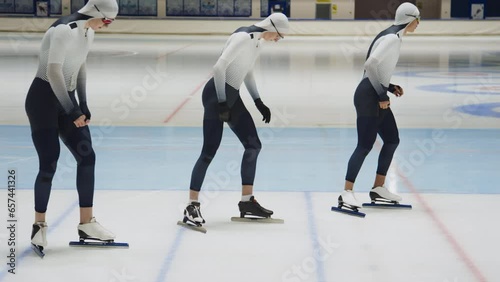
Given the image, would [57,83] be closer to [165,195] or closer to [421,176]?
[165,195]

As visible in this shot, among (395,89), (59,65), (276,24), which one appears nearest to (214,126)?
(276,24)

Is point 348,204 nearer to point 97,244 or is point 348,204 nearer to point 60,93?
point 97,244

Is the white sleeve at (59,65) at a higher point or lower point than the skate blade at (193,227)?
higher

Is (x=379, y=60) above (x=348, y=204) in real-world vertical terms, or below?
above

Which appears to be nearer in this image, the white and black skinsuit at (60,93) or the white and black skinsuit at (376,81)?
the white and black skinsuit at (60,93)

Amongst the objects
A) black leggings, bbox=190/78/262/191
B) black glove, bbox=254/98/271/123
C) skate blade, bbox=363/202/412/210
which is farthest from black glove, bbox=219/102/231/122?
skate blade, bbox=363/202/412/210

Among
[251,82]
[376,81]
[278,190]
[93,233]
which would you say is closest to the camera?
[93,233]

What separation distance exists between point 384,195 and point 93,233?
8.68ft

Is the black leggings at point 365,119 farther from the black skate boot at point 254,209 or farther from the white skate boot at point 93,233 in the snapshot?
the white skate boot at point 93,233

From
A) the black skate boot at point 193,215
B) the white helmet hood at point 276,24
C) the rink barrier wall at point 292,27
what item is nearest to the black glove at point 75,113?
the black skate boot at point 193,215

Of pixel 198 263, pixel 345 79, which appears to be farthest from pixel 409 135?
pixel 345 79

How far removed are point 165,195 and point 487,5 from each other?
41329 mm

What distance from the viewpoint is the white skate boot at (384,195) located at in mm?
7445

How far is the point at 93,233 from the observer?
602 cm
